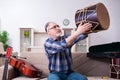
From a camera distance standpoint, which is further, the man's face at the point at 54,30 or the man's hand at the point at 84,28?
the man's face at the point at 54,30

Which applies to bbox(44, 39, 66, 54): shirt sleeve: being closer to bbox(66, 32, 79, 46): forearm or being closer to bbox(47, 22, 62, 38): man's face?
bbox(66, 32, 79, 46): forearm

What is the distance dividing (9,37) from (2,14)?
2.41ft

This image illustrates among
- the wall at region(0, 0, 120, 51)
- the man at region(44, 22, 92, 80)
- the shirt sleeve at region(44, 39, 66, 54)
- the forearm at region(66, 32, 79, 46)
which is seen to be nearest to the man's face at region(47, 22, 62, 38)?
the man at region(44, 22, 92, 80)

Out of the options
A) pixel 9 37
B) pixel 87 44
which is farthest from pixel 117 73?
pixel 9 37

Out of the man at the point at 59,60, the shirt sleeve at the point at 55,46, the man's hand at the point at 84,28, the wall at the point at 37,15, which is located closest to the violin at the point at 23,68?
the man at the point at 59,60

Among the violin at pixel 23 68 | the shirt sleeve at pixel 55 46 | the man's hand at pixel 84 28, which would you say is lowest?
the violin at pixel 23 68

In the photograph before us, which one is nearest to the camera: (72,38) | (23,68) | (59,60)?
(72,38)

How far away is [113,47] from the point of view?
2629 mm

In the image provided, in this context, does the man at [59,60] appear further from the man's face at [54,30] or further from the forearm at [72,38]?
the forearm at [72,38]

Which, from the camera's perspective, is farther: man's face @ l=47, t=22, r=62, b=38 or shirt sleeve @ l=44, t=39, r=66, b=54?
man's face @ l=47, t=22, r=62, b=38

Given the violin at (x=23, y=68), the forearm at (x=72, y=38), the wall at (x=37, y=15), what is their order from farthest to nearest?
the wall at (x=37, y=15)
the violin at (x=23, y=68)
the forearm at (x=72, y=38)

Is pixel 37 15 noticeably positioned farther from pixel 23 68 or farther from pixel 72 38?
pixel 72 38

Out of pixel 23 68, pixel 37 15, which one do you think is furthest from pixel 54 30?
pixel 37 15

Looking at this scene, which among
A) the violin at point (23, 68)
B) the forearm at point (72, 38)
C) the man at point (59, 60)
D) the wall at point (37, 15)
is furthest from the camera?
the wall at point (37, 15)
